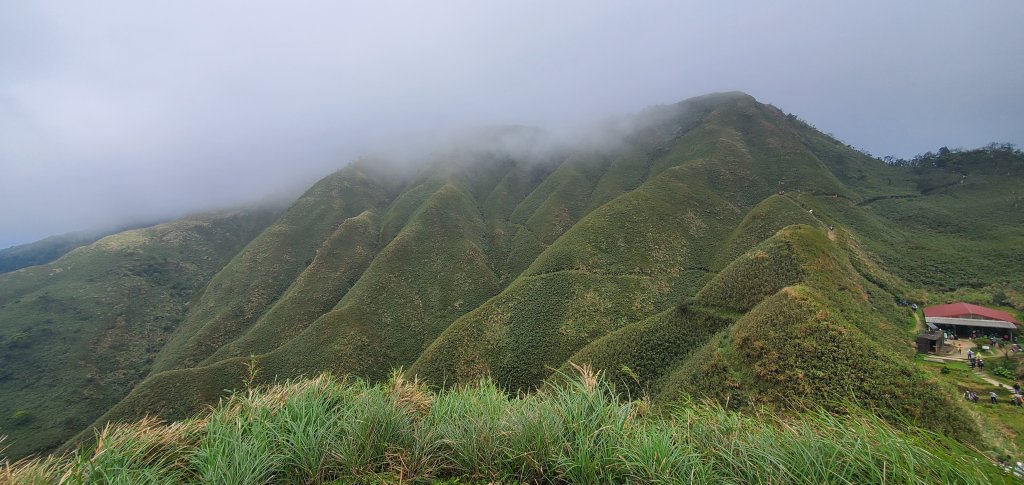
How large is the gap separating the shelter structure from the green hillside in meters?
3.12

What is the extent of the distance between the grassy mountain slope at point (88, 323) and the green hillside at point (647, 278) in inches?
79.6

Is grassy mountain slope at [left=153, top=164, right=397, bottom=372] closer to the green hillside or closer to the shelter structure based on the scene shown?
the green hillside

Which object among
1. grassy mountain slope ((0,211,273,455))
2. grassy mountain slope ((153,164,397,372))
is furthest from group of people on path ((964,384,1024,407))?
grassy mountain slope ((0,211,273,455))

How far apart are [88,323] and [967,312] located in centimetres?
13491

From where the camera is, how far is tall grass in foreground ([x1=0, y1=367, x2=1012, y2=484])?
3.38 m

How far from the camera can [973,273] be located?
4506 cm

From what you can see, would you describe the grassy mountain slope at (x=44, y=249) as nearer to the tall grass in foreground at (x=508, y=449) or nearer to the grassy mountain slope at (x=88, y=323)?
the grassy mountain slope at (x=88, y=323)

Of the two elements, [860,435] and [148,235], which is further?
[148,235]

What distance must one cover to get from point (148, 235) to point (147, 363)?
189 feet

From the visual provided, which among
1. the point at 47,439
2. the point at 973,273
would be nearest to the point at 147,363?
the point at 47,439

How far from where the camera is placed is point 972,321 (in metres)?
32.2

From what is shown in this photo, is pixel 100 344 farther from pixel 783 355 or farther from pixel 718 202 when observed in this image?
pixel 718 202

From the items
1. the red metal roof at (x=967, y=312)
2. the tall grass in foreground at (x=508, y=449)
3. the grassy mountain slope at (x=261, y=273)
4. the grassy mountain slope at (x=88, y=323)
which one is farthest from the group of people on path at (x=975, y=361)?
the grassy mountain slope at (x=88, y=323)

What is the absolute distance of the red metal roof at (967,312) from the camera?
3262cm
